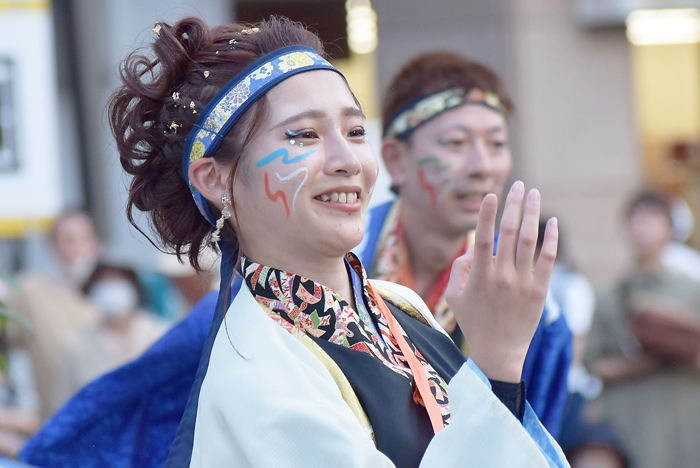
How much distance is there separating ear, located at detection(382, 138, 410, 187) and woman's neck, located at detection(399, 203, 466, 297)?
13cm

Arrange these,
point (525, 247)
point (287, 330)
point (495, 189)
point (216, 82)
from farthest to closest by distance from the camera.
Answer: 1. point (495, 189)
2. point (216, 82)
3. point (287, 330)
4. point (525, 247)

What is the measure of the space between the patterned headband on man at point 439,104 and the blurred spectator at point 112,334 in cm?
226

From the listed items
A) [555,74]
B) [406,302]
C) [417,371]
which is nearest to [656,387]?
[406,302]

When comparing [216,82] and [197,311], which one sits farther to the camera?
[197,311]

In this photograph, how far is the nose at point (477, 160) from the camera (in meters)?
2.92

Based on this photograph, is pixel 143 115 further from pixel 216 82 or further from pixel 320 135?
pixel 320 135

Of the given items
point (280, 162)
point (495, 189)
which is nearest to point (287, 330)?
point (280, 162)

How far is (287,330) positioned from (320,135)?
1.25 ft

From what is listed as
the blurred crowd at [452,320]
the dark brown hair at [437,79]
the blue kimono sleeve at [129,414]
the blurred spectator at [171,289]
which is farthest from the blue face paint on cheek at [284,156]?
the blurred spectator at [171,289]

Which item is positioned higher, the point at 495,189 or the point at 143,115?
the point at 143,115

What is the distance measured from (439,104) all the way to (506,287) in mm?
1675

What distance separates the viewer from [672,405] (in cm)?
405

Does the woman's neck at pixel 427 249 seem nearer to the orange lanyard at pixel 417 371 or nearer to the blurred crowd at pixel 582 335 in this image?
the blurred crowd at pixel 582 335

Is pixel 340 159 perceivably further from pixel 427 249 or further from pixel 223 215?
pixel 427 249
